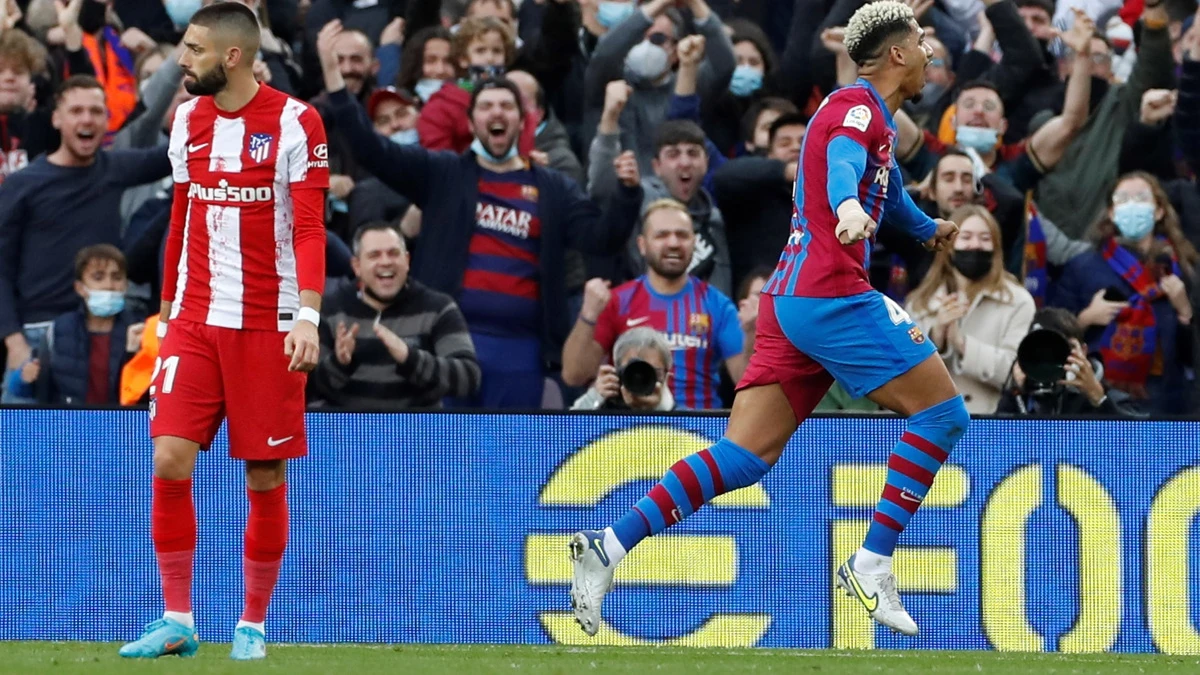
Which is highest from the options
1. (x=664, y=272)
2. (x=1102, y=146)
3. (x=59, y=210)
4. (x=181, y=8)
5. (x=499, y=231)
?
(x=181, y=8)

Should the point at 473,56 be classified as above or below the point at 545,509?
above

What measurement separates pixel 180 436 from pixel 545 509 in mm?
2320

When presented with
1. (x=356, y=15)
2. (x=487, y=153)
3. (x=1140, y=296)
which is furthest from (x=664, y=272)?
(x=356, y=15)

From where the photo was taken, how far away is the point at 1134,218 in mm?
10719

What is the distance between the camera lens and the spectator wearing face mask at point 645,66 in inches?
460

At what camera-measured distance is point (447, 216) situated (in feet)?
34.8

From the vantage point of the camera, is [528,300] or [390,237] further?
[528,300]

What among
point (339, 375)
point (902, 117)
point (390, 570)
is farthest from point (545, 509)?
point (902, 117)

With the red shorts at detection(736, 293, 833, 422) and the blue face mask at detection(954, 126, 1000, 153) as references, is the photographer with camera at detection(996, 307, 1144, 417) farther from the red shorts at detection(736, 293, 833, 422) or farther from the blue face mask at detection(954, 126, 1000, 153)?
the red shorts at detection(736, 293, 833, 422)

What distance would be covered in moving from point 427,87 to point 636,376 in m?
3.75

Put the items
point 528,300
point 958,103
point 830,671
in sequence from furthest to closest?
point 958,103 < point 528,300 < point 830,671

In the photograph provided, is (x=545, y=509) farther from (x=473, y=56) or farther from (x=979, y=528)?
(x=473, y=56)

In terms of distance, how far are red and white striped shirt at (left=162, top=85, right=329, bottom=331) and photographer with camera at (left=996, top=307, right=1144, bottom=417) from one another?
3.83m

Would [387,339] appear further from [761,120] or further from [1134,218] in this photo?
[1134,218]
